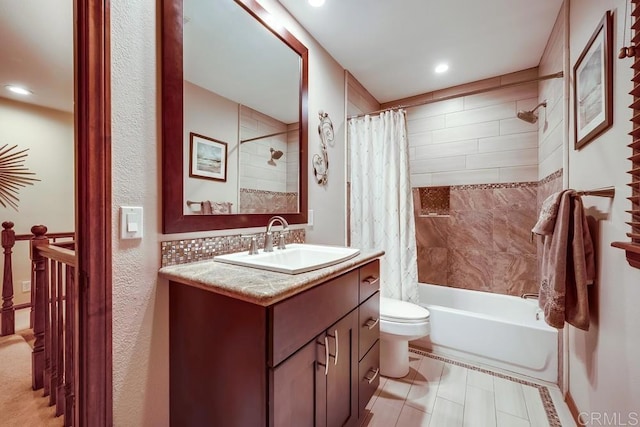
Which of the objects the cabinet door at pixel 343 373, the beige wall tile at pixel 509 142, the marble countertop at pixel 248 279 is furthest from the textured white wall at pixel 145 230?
the beige wall tile at pixel 509 142

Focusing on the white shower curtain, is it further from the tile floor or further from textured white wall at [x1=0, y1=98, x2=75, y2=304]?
textured white wall at [x1=0, y1=98, x2=75, y2=304]

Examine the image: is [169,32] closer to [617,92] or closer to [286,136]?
[286,136]

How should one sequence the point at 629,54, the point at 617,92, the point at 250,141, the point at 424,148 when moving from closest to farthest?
the point at 629,54
the point at 617,92
the point at 250,141
the point at 424,148

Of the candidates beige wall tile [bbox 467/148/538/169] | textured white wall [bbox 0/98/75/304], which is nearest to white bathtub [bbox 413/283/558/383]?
beige wall tile [bbox 467/148/538/169]

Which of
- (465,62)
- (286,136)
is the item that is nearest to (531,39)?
(465,62)

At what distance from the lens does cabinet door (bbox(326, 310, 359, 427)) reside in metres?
1.05

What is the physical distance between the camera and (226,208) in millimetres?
1298

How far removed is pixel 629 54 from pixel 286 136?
1.48 metres

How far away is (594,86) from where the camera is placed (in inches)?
47.1

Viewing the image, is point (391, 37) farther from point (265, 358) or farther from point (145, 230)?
point (265, 358)

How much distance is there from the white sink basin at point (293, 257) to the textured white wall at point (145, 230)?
0.90 ft

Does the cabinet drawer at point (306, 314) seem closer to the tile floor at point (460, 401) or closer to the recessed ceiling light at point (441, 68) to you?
the tile floor at point (460, 401)

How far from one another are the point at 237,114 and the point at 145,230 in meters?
0.75

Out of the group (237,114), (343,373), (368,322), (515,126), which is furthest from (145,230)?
(515,126)
